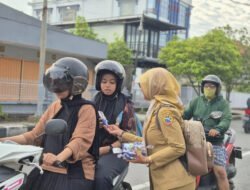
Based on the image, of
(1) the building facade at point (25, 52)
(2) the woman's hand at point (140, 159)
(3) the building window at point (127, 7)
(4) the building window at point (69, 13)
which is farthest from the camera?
(4) the building window at point (69, 13)

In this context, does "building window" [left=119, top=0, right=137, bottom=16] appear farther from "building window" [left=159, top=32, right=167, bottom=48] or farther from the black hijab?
the black hijab

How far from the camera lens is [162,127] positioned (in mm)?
3135

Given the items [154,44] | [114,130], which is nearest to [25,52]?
[114,130]

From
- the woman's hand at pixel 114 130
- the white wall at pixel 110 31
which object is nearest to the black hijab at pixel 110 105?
the woman's hand at pixel 114 130

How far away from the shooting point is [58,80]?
2871mm

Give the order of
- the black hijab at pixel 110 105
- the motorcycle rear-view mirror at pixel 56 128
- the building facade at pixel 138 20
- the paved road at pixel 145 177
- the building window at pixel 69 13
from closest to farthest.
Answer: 1. the motorcycle rear-view mirror at pixel 56 128
2. the black hijab at pixel 110 105
3. the paved road at pixel 145 177
4. the building facade at pixel 138 20
5. the building window at pixel 69 13

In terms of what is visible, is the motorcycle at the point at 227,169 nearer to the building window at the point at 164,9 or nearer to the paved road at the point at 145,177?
the paved road at the point at 145,177

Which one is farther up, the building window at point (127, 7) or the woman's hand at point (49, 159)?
the building window at point (127, 7)

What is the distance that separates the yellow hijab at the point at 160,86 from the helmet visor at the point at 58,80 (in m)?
0.60

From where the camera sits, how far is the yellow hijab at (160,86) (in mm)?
3191

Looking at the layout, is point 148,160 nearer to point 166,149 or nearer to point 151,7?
point 166,149

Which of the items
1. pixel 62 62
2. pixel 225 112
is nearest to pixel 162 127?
pixel 62 62

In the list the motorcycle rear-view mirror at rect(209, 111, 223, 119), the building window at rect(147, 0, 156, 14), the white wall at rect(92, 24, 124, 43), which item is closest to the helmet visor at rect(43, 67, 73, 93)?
the motorcycle rear-view mirror at rect(209, 111, 223, 119)

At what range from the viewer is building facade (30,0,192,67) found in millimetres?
38094
